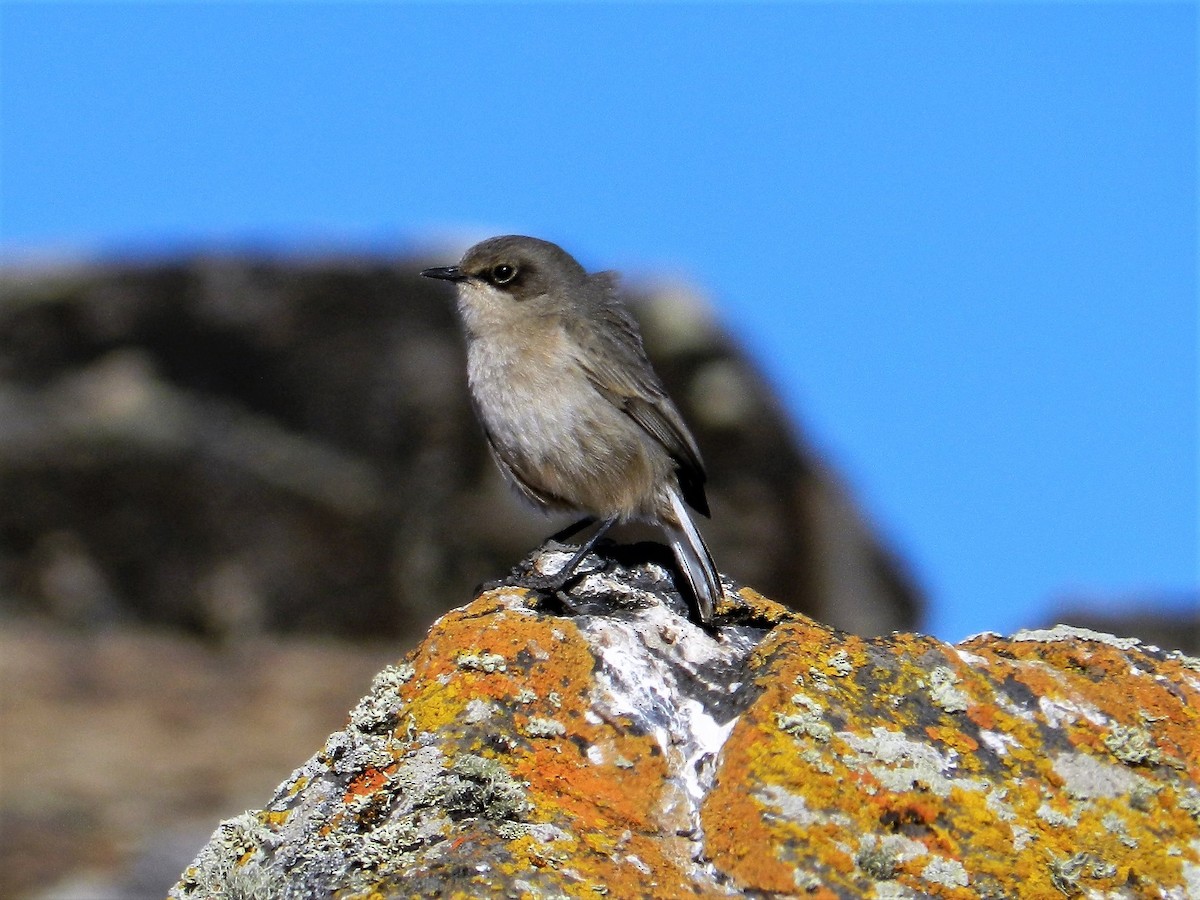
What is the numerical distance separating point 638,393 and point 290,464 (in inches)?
287

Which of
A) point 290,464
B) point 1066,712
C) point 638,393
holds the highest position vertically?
point 638,393

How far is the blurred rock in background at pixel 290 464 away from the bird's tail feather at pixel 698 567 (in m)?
7.19

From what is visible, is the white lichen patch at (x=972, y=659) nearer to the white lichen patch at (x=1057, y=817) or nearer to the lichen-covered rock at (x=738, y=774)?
the lichen-covered rock at (x=738, y=774)

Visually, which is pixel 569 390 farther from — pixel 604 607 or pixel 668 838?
pixel 668 838

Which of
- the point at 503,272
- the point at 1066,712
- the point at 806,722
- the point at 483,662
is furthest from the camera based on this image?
the point at 503,272

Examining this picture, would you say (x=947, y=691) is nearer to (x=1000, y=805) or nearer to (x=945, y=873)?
(x=1000, y=805)

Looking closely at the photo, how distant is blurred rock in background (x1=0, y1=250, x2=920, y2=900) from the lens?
13.8 m

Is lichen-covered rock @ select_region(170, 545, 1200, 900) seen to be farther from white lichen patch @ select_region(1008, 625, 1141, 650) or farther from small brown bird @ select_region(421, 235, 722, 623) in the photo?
small brown bird @ select_region(421, 235, 722, 623)

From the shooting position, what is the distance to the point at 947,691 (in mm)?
4324

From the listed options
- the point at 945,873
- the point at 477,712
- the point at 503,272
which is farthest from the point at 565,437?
the point at 945,873

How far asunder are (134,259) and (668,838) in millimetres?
11865

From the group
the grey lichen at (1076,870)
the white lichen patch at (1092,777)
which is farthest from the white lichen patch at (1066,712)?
the grey lichen at (1076,870)

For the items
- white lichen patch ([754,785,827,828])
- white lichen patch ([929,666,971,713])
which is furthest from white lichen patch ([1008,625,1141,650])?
white lichen patch ([754,785,827,828])

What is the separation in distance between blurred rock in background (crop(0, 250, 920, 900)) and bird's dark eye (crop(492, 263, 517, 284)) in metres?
5.58
